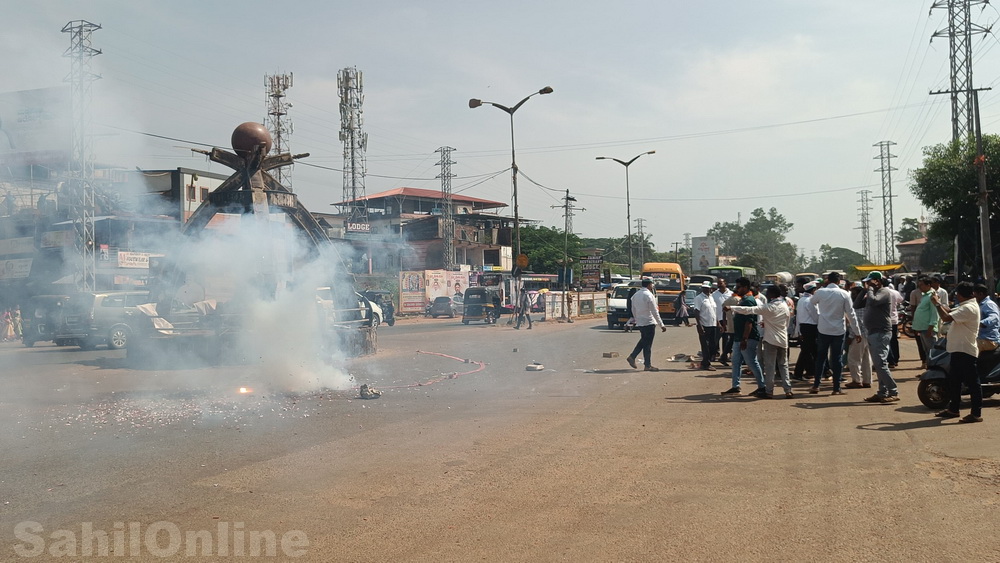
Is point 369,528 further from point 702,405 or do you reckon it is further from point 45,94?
point 45,94

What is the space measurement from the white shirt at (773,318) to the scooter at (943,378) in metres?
1.91

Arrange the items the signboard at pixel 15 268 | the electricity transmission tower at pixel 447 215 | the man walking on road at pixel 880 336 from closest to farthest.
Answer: the man walking on road at pixel 880 336 < the signboard at pixel 15 268 < the electricity transmission tower at pixel 447 215

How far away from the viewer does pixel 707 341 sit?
1463 cm

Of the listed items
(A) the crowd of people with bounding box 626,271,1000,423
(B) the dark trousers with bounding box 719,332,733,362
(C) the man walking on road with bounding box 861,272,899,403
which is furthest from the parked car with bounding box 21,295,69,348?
(C) the man walking on road with bounding box 861,272,899,403

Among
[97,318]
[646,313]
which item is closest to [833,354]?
[646,313]

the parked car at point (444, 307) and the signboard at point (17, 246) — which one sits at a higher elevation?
the signboard at point (17, 246)

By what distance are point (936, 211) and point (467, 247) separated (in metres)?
42.3

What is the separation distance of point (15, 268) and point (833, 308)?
24.2 meters

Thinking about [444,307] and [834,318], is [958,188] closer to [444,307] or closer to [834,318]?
[834,318]

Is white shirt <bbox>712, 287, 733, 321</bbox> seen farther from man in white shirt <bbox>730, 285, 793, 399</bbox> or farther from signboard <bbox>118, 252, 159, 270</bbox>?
signboard <bbox>118, 252, 159, 270</bbox>

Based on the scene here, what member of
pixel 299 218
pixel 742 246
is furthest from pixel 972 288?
pixel 742 246

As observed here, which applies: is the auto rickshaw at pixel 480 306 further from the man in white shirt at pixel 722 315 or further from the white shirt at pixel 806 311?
the white shirt at pixel 806 311

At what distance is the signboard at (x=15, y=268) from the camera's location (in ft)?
75.0

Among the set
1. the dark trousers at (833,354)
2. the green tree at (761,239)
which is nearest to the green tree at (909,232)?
the green tree at (761,239)
